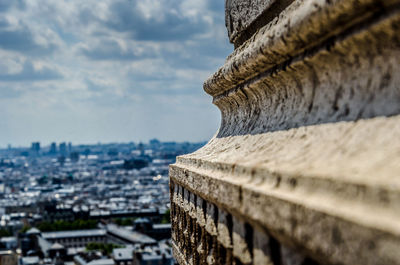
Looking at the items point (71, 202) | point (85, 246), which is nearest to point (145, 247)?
point (85, 246)

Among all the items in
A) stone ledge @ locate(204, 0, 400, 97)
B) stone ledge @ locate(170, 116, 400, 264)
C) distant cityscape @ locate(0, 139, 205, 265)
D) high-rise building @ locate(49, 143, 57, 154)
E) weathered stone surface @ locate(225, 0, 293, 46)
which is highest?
high-rise building @ locate(49, 143, 57, 154)

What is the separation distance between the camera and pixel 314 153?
953 millimetres

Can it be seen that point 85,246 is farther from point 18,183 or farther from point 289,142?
point 18,183

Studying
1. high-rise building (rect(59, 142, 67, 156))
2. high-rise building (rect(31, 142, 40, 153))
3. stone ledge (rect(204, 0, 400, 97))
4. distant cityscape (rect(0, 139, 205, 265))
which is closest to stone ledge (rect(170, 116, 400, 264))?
stone ledge (rect(204, 0, 400, 97))

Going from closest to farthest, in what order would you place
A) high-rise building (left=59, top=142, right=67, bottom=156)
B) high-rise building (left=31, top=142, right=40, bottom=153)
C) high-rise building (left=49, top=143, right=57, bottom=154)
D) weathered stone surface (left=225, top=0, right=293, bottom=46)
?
weathered stone surface (left=225, top=0, right=293, bottom=46) < high-rise building (left=49, top=143, right=57, bottom=154) < high-rise building (left=59, top=142, right=67, bottom=156) < high-rise building (left=31, top=142, right=40, bottom=153)

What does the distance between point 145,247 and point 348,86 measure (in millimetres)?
27476

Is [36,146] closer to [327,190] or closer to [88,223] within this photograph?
[88,223]

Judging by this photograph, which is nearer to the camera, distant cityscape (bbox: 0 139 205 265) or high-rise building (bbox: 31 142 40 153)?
distant cityscape (bbox: 0 139 205 265)

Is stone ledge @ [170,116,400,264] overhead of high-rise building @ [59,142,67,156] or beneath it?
beneath

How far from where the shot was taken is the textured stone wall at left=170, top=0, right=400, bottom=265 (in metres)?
0.70

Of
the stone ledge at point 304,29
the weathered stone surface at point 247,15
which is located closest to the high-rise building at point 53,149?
the weathered stone surface at point 247,15

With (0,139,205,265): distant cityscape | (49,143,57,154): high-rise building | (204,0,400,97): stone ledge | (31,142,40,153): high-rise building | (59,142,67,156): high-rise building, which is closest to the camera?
(204,0,400,97): stone ledge

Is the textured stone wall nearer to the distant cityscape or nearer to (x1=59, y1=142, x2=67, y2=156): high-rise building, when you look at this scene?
the distant cityscape

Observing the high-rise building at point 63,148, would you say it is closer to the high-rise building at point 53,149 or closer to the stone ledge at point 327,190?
the high-rise building at point 53,149
